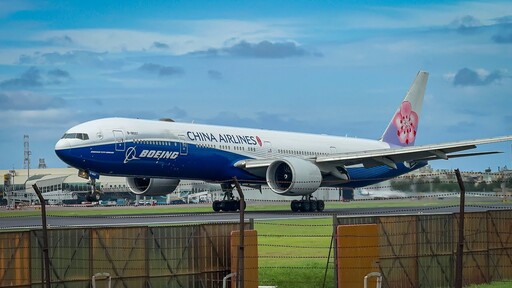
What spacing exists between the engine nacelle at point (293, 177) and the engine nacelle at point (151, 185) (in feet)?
16.4

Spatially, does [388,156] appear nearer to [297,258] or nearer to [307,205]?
[307,205]

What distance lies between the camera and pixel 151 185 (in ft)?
161

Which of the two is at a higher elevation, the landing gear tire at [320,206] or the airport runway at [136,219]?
the landing gear tire at [320,206]

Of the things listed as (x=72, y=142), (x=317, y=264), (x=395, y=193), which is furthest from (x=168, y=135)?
(x=317, y=264)

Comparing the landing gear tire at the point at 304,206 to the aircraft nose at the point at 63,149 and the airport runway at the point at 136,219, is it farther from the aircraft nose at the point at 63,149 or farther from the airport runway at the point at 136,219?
the aircraft nose at the point at 63,149

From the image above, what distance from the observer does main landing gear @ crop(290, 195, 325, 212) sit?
4797 cm

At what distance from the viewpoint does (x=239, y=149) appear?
4916 cm

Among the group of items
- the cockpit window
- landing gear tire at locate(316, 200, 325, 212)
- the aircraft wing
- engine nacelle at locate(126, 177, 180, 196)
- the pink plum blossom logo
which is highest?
the pink plum blossom logo

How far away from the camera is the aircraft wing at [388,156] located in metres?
48.0

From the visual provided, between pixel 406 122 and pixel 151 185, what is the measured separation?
19.9 meters

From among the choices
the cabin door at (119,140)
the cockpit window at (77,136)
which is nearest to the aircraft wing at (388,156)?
the cabin door at (119,140)

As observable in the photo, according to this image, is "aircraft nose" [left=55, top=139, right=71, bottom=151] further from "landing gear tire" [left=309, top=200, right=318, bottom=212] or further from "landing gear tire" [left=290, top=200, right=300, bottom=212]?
"landing gear tire" [left=309, top=200, right=318, bottom=212]

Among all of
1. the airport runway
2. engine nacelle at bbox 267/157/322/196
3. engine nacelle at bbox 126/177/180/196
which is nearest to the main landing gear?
engine nacelle at bbox 267/157/322/196

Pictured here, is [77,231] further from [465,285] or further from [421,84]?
[421,84]
